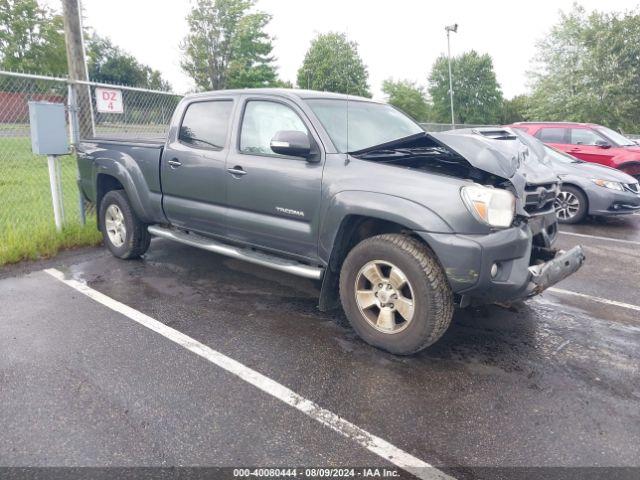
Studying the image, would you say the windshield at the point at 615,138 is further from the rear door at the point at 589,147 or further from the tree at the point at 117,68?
the tree at the point at 117,68

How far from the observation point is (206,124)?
4.72 metres

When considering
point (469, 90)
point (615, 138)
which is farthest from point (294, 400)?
point (469, 90)

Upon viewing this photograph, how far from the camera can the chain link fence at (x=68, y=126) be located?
590 cm

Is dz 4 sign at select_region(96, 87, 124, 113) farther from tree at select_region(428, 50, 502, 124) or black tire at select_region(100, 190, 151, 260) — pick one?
tree at select_region(428, 50, 502, 124)

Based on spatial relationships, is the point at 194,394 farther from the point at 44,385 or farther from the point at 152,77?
the point at 152,77

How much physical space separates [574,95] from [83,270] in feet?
131

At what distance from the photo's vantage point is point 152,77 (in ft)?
194

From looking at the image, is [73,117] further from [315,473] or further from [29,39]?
[29,39]

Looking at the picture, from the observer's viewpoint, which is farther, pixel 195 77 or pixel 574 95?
pixel 195 77

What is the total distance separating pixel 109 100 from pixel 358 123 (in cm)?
436

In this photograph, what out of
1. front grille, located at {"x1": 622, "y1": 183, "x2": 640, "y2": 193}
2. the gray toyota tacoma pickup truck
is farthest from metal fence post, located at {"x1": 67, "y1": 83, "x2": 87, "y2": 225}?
front grille, located at {"x1": 622, "y1": 183, "x2": 640, "y2": 193}

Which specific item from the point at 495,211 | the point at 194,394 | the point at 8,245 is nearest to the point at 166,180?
the point at 8,245

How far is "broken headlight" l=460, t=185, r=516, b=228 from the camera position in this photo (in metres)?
3.05

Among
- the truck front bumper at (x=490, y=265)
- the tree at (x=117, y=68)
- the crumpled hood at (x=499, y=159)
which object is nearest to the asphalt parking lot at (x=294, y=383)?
the truck front bumper at (x=490, y=265)
